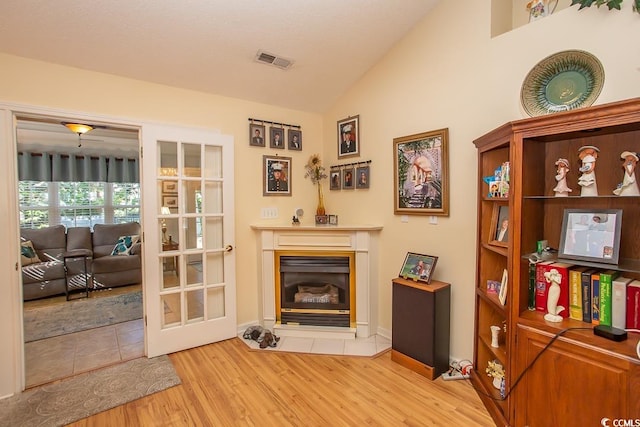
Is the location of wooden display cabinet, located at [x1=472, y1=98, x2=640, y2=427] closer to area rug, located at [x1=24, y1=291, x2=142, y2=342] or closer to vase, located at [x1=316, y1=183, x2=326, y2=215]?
vase, located at [x1=316, y1=183, x2=326, y2=215]

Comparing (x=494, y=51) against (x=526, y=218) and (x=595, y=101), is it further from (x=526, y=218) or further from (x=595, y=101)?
(x=526, y=218)

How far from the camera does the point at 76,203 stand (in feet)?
19.1

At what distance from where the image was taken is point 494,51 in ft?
7.15

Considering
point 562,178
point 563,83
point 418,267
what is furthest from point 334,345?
point 563,83

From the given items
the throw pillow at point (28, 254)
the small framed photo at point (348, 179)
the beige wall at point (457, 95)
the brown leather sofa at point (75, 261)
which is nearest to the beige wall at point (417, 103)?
the beige wall at point (457, 95)

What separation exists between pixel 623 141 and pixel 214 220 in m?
3.08

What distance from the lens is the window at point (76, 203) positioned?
215 inches

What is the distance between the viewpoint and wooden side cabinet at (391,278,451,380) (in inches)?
92.6

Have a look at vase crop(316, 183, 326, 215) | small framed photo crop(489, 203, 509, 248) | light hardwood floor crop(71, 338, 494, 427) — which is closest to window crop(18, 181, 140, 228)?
vase crop(316, 183, 326, 215)

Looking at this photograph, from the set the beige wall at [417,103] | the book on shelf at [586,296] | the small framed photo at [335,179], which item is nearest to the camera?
the book on shelf at [586,296]

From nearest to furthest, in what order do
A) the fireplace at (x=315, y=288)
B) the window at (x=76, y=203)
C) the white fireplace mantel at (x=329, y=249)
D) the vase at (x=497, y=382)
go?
the vase at (x=497, y=382)
the white fireplace mantel at (x=329, y=249)
the fireplace at (x=315, y=288)
the window at (x=76, y=203)

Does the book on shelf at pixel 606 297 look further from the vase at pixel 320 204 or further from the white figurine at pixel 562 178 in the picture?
the vase at pixel 320 204

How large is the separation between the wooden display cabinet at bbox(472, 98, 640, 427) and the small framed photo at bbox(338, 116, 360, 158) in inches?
58.4

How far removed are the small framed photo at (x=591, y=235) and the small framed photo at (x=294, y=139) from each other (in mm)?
2616
